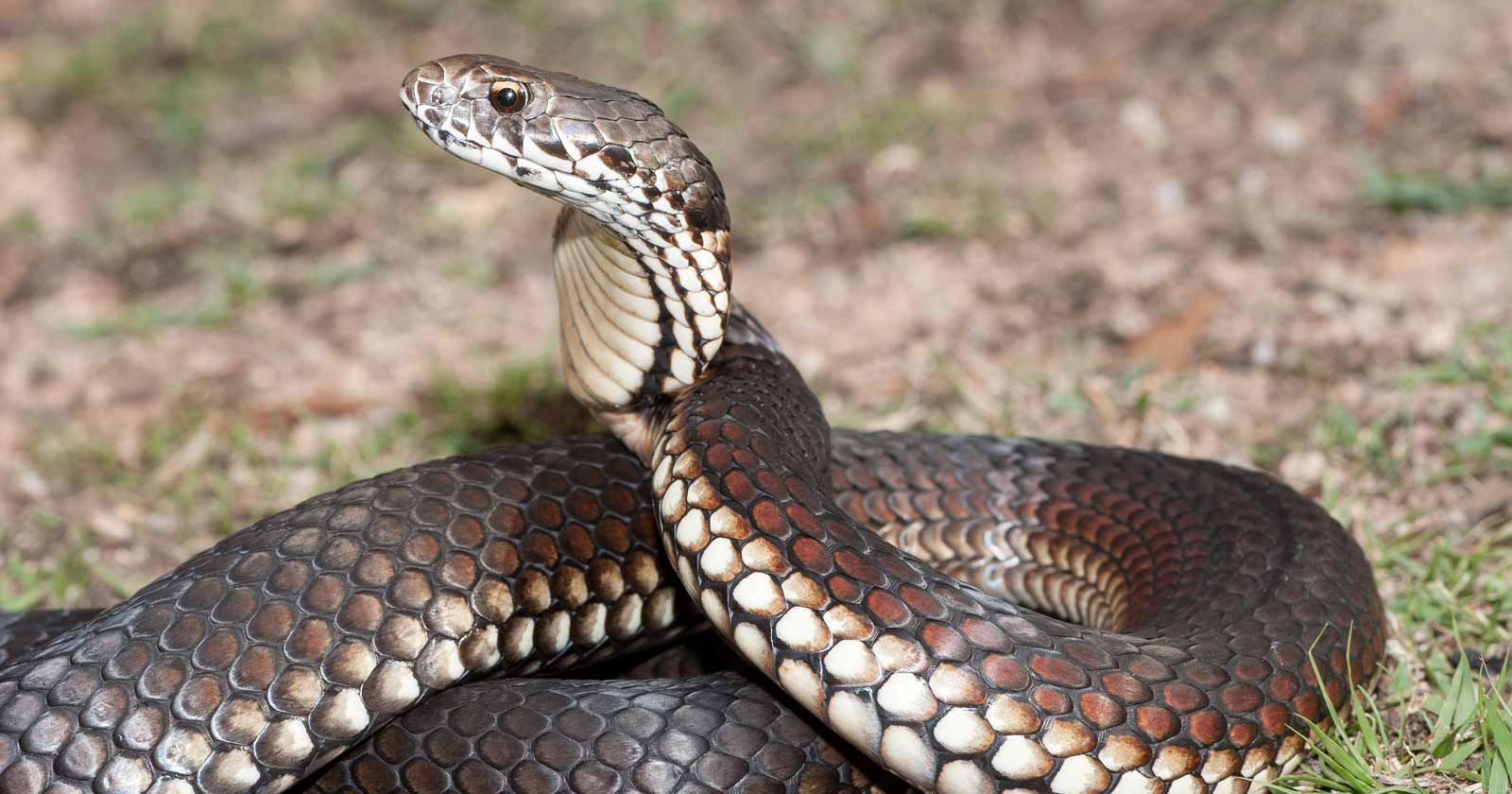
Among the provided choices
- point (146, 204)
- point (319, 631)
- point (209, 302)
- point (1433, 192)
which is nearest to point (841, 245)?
point (1433, 192)

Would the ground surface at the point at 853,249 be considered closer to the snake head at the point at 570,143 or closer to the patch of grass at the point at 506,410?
the patch of grass at the point at 506,410

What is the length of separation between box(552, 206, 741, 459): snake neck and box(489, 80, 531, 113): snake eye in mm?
349

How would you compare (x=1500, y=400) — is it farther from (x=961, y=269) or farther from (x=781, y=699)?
(x=781, y=699)

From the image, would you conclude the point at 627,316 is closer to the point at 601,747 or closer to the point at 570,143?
the point at 570,143

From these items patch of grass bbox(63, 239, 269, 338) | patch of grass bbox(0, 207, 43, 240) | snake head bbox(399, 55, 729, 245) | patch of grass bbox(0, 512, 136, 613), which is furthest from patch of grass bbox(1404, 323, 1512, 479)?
patch of grass bbox(0, 207, 43, 240)

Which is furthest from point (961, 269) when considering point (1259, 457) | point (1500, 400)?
point (1500, 400)

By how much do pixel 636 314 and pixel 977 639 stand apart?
137 centimetres

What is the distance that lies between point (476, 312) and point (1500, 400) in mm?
4850

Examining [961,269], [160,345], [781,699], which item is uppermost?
[781,699]

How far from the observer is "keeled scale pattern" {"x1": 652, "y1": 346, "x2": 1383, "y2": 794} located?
298cm

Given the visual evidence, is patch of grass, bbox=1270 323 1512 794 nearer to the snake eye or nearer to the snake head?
the snake head

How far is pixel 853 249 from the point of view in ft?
24.5

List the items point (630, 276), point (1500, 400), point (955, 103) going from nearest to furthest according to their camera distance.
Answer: point (630, 276) → point (1500, 400) → point (955, 103)

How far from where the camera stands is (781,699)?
3375 millimetres
